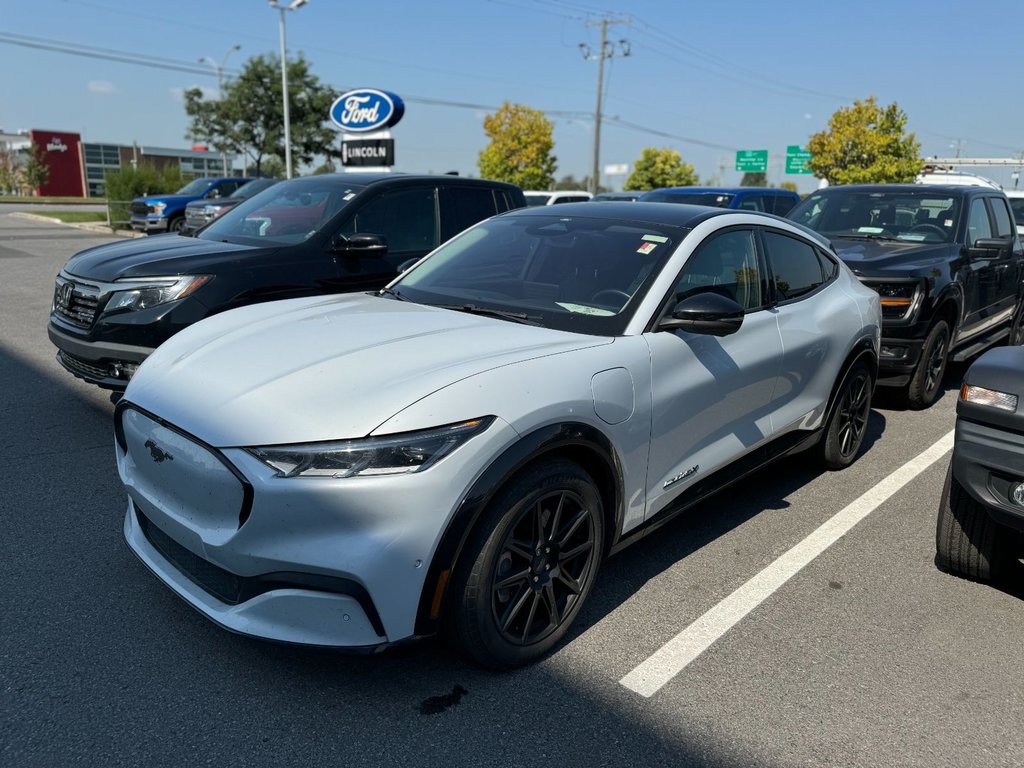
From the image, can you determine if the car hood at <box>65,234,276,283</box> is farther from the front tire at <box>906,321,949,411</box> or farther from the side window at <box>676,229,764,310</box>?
the front tire at <box>906,321,949,411</box>

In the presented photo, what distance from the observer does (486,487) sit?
2.53m

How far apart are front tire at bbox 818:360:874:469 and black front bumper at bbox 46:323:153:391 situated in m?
4.30

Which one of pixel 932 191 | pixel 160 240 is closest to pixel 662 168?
pixel 932 191

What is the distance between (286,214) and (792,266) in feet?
12.7

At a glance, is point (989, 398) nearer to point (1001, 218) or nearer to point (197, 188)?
point (1001, 218)

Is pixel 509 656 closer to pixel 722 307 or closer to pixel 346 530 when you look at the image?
pixel 346 530

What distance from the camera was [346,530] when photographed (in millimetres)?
2381

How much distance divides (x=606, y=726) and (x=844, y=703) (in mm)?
878

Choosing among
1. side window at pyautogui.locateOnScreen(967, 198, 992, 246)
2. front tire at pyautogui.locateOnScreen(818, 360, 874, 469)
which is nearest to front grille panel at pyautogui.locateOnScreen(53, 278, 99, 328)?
front tire at pyautogui.locateOnScreen(818, 360, 874, 469)

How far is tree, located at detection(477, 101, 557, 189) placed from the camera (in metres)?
41.9

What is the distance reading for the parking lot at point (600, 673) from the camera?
2.50 meters

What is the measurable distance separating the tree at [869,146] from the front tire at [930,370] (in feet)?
94.9

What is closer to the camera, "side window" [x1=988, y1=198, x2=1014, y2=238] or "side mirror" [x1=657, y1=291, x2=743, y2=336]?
"side mirror" [x1=657, y1=291, x2=743, y2=336]

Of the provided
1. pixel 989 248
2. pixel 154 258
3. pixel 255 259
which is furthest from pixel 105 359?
pixel 989 248
